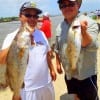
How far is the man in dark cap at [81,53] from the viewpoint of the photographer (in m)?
5.21

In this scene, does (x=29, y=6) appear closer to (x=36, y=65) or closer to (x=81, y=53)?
(x=36, y=65)

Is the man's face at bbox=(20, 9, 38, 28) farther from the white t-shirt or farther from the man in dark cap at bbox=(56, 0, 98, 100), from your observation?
the man in dark cap at bbox=(56, 0, 98, 100)

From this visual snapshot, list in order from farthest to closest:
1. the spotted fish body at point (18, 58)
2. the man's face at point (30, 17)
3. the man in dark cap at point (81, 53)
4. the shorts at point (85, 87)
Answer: the shorts at point (85, 87) → the man's face at point (30, 17) → the man in dark cap at point (81, 53) → the spotted fish body at point (18, 58)

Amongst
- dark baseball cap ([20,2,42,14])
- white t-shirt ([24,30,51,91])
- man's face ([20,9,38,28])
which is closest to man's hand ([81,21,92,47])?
white t-shirt ([24,30,51,91])

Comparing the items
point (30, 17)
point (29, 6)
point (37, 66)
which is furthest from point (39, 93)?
point (29, 6)

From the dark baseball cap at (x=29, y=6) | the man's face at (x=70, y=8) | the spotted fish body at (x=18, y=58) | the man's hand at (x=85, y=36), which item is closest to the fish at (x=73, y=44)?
the man's hand at (x=85, y=36)

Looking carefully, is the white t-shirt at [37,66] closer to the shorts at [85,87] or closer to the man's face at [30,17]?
the man's face at [30,17]

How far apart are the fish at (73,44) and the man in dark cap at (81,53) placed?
0.11 metres

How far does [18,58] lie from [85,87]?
1682 mm

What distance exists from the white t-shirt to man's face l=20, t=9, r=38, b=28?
188 millimetres

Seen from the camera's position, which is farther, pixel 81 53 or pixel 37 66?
pixel 37 66

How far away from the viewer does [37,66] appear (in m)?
5.46

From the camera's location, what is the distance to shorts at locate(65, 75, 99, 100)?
18.6ft

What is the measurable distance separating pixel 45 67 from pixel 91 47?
76cm
